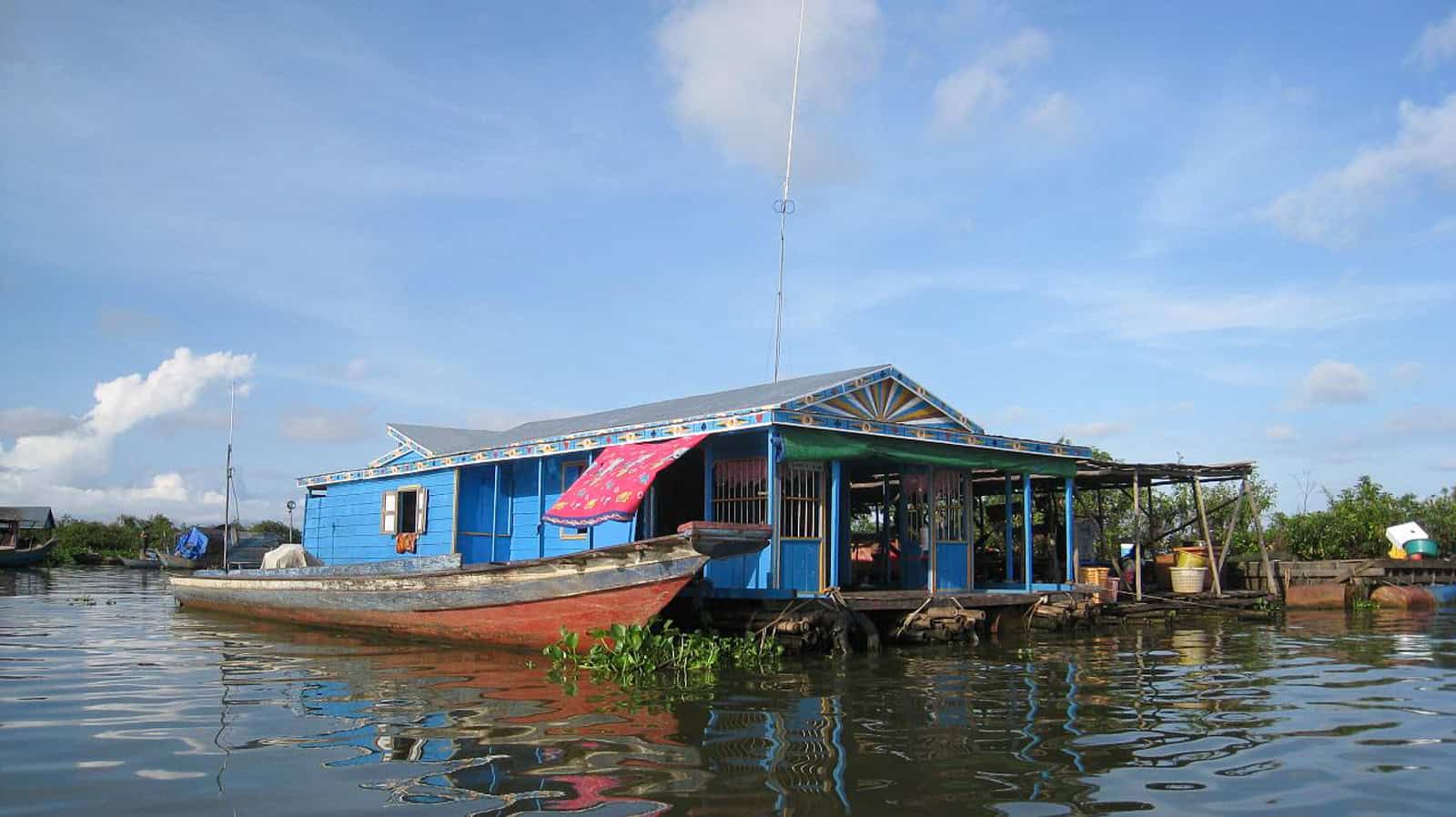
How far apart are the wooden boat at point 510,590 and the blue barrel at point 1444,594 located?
1986cm

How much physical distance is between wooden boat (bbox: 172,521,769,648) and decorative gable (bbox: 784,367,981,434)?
13.4ft

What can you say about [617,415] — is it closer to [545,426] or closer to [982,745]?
[545,426]

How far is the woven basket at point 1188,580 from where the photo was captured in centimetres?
2069

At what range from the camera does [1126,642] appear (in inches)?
609

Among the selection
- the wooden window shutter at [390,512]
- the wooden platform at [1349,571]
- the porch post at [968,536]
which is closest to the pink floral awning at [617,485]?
the porch post at [968,536]

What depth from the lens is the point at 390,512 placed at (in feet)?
64.1

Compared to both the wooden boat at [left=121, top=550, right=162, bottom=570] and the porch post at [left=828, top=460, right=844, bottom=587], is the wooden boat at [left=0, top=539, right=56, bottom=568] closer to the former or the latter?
the wooden boat at [left=121, top=550, right=162, bottom=570]

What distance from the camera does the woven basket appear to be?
2069 cm

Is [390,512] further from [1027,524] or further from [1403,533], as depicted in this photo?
[1403,533]

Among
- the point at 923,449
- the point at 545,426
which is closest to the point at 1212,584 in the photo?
the point at 923,449

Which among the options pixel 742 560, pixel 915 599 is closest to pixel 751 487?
pixel 742 560

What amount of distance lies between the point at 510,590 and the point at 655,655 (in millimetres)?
2470

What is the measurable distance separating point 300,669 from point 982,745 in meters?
7.83

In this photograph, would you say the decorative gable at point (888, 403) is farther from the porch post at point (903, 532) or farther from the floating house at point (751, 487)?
the porch post at point (903, 532)
